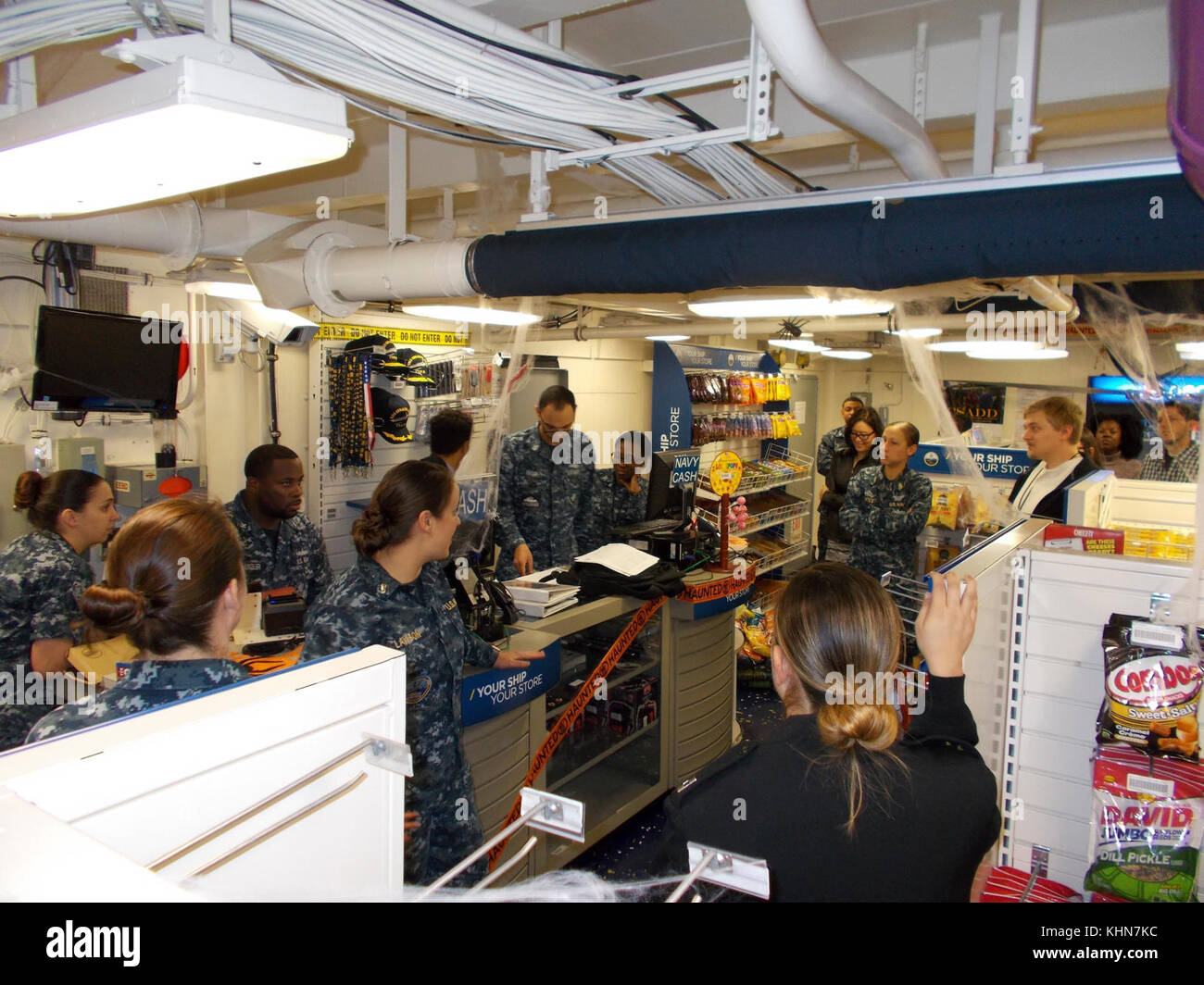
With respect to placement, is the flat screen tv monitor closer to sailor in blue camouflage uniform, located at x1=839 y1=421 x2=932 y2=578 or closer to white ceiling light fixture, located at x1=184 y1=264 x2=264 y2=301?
white ceiling light fixture, located at x1=184 y1=264 x2=264 y2=301

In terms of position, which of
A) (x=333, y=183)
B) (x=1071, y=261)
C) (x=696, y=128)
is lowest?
(x=1071, y=261)

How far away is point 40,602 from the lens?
3.08m

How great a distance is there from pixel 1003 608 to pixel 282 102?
2025 millimetres

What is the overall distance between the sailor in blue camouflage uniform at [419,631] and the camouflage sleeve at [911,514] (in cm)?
379

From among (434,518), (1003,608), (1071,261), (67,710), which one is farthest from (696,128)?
(67,710)

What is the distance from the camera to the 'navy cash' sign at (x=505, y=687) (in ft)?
9.16

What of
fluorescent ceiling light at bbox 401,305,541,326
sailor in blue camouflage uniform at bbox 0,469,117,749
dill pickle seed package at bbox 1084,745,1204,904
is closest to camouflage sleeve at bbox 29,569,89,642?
sailor in blue camouflage uniform at bbox 0,469,117,749

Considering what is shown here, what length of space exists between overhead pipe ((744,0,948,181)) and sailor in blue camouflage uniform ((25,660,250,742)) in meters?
1.68

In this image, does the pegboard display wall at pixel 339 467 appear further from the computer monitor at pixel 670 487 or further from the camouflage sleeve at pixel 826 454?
the camouflage sleeve at pixel 826 454

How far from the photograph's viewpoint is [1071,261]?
6.52 ft

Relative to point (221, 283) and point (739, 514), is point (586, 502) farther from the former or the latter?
point (221, 283)

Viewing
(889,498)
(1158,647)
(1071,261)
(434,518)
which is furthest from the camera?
(889,498)

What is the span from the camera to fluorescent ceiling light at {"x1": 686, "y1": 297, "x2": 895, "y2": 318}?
3477 mm
